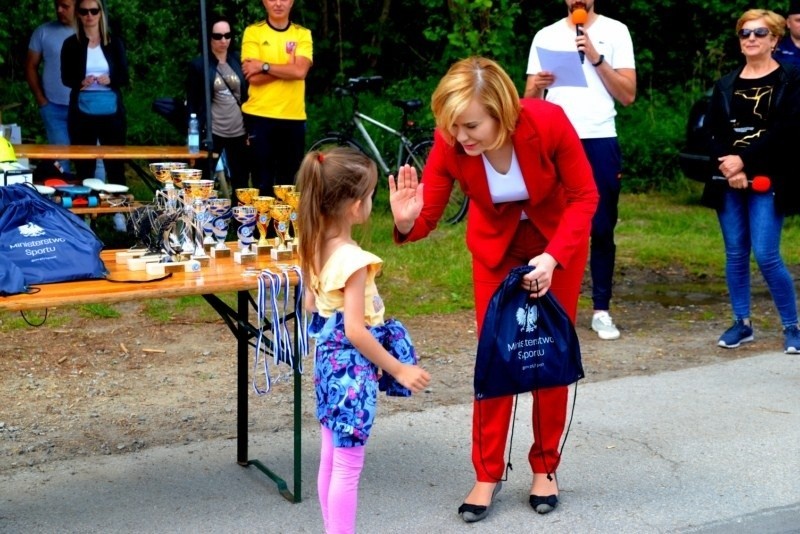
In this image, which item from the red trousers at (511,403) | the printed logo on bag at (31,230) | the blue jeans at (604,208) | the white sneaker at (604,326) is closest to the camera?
the printed logo on bag at (31,230)

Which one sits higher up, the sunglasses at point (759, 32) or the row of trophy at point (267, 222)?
the sunglasses at point (759, 32)

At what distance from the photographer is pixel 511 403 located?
4.23 meters

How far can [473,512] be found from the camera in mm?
4227

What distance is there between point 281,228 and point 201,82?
17.4 feet

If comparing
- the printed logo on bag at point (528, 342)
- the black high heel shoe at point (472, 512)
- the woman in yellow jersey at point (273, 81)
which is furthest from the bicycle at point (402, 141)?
the printed logo on bag at point (528, 342)

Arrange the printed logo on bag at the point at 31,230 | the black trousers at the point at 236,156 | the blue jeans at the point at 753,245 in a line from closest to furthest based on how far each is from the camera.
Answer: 1. the printed logo on bag at the point at 31,230
2. the blue jeans at the point at 753,245
3. the black trousers at the point at 236,156

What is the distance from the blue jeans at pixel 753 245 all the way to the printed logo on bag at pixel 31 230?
12.8 feet

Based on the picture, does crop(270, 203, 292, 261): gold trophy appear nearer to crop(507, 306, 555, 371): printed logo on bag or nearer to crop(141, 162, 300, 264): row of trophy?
crop(141, 162, 300, 264): row of trophy

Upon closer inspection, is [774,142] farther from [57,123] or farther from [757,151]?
[57,123]

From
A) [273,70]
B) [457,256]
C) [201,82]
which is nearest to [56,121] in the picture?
[201,82]

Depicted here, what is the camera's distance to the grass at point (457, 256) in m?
7.49

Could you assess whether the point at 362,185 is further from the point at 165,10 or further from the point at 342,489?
the point at 165,10

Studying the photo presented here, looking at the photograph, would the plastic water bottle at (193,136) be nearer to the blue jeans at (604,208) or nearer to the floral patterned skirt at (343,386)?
the blue jeans at (604,208)

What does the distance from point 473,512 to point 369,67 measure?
37.7ft
